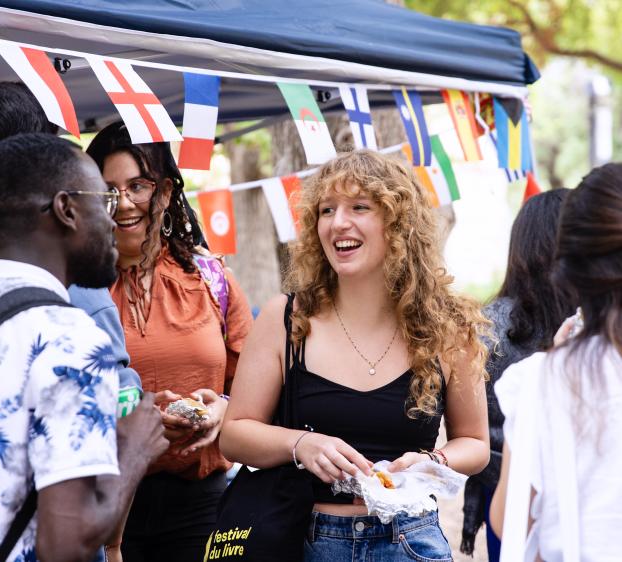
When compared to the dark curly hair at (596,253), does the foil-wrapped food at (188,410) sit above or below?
below

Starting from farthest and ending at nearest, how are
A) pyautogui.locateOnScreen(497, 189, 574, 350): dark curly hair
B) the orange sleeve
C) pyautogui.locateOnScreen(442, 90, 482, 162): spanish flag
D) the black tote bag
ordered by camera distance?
pyautogui.locateOnScreen(442, 90, 482, 162): spanish flag
pyautogui.locateOnScreen(497, 189, 574, 350): dark curly hair
the orange sleeve
the black tote bag

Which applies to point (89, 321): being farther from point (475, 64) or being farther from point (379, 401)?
point (475, 64)

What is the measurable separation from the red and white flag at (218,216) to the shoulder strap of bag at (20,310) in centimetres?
342

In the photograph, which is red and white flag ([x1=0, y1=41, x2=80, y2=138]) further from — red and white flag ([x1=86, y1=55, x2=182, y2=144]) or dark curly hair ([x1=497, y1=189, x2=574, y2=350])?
dark curly hair ([x1=497, y1=189, x2=574, y2=350])

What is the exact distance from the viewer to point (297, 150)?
7.35 m

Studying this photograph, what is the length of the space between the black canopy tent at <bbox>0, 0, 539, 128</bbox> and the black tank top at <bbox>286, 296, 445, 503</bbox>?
1268 millimetres

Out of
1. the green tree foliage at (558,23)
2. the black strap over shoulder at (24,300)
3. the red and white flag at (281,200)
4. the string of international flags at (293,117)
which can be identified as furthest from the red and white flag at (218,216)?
the green tree foliage at (558,23)

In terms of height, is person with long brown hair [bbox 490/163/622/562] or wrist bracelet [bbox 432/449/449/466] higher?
person with long brown hair [bbox 490/163/622/562]

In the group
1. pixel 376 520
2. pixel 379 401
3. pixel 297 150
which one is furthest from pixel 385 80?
pixel 297 150

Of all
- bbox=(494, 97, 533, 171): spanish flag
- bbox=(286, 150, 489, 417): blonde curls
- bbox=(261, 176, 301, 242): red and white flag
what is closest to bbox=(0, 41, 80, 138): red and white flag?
bbox=(286, 150, 489, 417): blonde curls

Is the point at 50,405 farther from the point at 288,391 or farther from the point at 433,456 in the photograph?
the point at 433,456

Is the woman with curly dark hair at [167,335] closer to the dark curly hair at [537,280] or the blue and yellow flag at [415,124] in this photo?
the dark curly hair at [537,280]

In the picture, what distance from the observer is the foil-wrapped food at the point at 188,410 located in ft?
9.55

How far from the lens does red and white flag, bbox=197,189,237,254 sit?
5.36 metres
